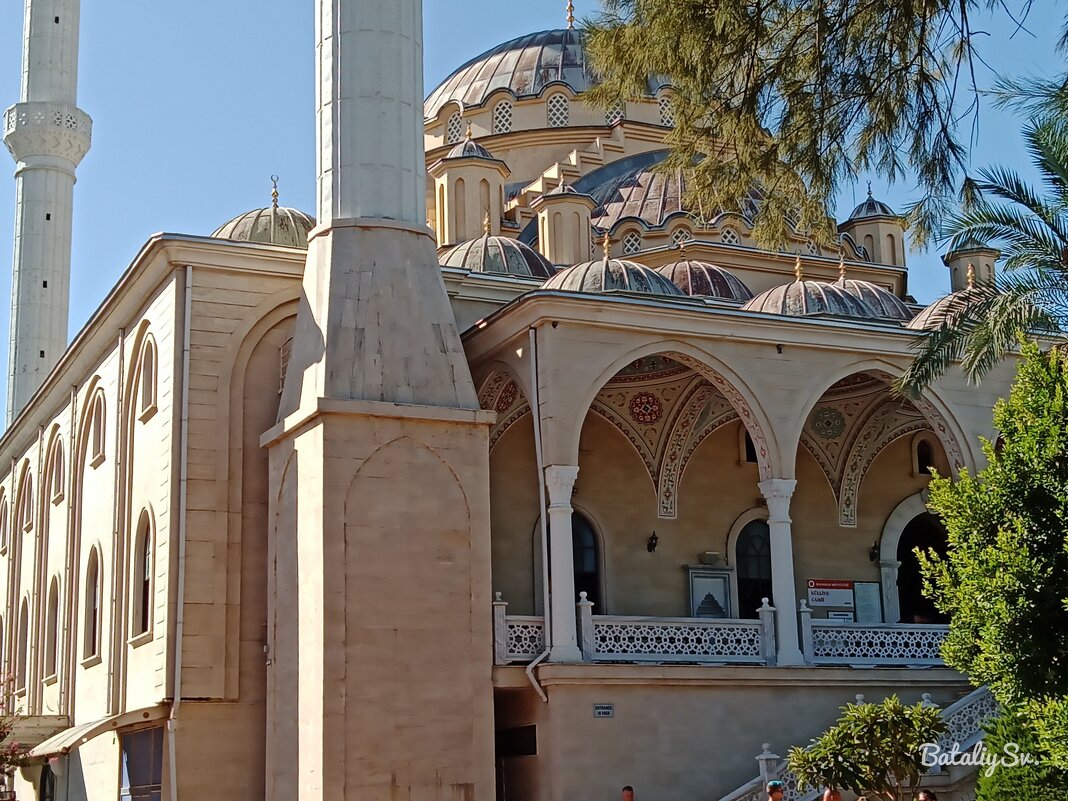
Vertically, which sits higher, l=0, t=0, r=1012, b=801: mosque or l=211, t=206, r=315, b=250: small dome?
l=211, t=206, r=315, b=250: small dome

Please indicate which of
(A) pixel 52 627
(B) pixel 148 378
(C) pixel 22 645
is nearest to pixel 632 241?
(B) pixel 148 378

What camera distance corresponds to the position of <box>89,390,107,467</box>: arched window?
17984mm

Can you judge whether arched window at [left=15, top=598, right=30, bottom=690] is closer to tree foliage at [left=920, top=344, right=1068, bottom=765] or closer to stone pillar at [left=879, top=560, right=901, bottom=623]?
stone pillar at [left=879, top=560, right=901, bottom=623]

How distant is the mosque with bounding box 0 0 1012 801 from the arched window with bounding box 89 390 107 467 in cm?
10

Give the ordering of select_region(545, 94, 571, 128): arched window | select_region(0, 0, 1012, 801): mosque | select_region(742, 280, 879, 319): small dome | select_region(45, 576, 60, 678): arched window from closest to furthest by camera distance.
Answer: select_region(0, 0, 1012, 801): mosque → select_region(742, 280, 879, 319): small dome → select_region(45, 576, 60, 678): arched window → select_region(545, 94, 571, 128): arched window

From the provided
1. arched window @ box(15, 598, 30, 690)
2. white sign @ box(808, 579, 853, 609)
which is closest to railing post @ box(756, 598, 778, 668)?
white sign @ box(808, 579, 853, 609)

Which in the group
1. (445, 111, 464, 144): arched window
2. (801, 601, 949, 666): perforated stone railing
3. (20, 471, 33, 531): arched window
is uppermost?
(445, 111, 464, 144): arched window

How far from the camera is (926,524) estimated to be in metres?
19.2

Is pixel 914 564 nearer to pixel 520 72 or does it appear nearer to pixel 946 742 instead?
pixel 946 742

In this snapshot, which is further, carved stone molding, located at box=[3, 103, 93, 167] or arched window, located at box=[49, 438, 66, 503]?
carved stone molding, located at box=[3, 103, 93, 167]

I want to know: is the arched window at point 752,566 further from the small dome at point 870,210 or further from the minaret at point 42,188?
the minaret at point 42,188

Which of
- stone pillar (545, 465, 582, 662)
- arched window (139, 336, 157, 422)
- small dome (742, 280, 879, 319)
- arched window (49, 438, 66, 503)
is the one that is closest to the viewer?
stone pillar (545, 465, 582, 662)

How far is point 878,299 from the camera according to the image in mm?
18953

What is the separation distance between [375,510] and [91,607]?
638 centimetres
